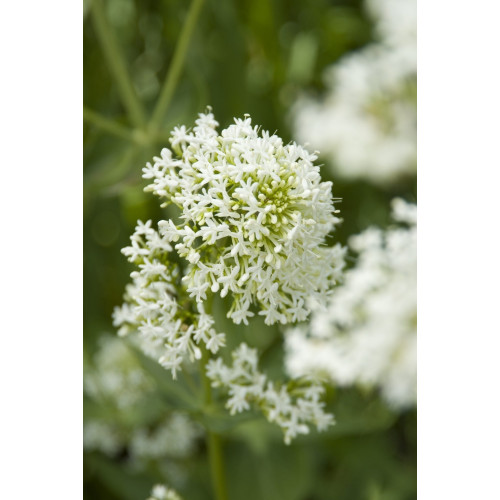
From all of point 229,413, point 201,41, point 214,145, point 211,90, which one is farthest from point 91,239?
point 214,145

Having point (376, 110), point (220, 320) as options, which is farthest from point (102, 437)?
point (376, 110)

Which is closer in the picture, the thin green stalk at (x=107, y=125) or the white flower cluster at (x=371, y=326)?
the white flower cluster at (x=371, y=326)

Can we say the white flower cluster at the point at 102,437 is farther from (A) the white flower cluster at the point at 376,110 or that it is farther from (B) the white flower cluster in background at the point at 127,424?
(A) the white flower cluster at the point at 376,110

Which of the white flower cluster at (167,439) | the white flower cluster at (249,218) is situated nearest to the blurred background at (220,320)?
the white flower cluster at (167,439)

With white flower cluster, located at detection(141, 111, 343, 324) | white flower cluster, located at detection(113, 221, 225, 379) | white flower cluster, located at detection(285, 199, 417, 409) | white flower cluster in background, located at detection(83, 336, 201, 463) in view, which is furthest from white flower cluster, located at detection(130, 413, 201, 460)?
white flower cluster, located at detection(141, 111, 343, 324)

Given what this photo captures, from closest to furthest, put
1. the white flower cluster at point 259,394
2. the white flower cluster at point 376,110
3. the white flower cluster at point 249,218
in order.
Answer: the white flower cluster at point 249,218 < the white flower cluster at point 259,394 < the white flower cluster at point 376,110

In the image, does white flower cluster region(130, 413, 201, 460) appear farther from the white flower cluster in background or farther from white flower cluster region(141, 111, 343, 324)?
white flower cluster region(141, 111, 343, 324)
